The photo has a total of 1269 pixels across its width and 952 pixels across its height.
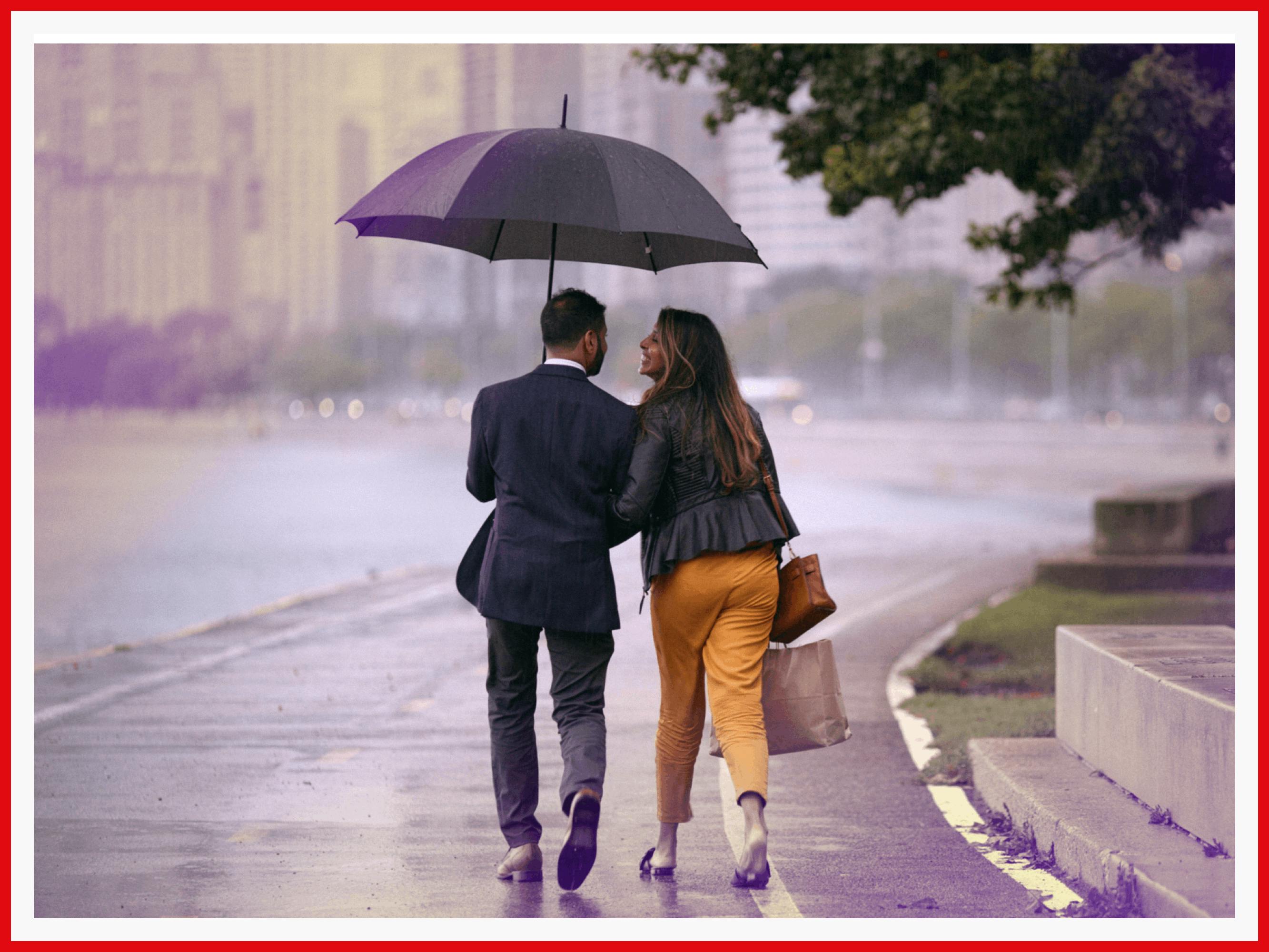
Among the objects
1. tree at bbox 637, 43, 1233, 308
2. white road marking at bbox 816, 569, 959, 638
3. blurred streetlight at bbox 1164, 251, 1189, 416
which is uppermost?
blurred streetlight at bbox 1164, 251, 1189, 416

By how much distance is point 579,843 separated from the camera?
5.04 metres

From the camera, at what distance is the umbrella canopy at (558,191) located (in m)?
5.27

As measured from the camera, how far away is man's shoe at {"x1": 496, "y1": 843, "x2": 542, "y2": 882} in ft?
17.7

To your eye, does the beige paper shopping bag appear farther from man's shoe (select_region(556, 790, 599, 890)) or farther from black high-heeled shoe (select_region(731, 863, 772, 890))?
man's shoe (select_region(556, 790, 599, 890))

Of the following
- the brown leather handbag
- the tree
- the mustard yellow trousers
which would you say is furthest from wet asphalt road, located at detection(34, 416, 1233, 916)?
the tree

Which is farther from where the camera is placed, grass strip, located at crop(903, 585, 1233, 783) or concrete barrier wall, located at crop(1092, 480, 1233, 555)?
concrete barrier wall, located at crop(1092, 480, 1233, 555)

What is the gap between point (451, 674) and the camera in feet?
33.8

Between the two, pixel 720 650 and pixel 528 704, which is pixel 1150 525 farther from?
pixel 528 704

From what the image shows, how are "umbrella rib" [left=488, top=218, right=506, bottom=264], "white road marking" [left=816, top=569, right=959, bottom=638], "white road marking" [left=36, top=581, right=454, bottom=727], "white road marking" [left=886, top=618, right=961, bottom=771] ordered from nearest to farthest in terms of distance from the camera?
Answer: "umbrella rib" [left=488, top=218, right=506, bottom=264]
"white road marking" [left=886, top=618, right=961, bottom=771]
"white road marking" [left=36, top=581, right=454, bottom=727]
"white road marking" [left=816, top=569, right=959, bottom=638]

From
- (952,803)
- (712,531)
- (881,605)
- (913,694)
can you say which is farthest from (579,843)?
(881,605)

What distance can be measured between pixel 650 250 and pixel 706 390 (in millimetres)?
937

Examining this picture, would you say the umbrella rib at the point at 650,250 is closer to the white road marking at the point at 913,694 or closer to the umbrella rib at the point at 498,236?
the umbrella rib at the point at 498,236

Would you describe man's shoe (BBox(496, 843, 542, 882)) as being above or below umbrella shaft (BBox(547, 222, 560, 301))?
below

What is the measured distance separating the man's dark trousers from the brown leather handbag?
1.93 ft
